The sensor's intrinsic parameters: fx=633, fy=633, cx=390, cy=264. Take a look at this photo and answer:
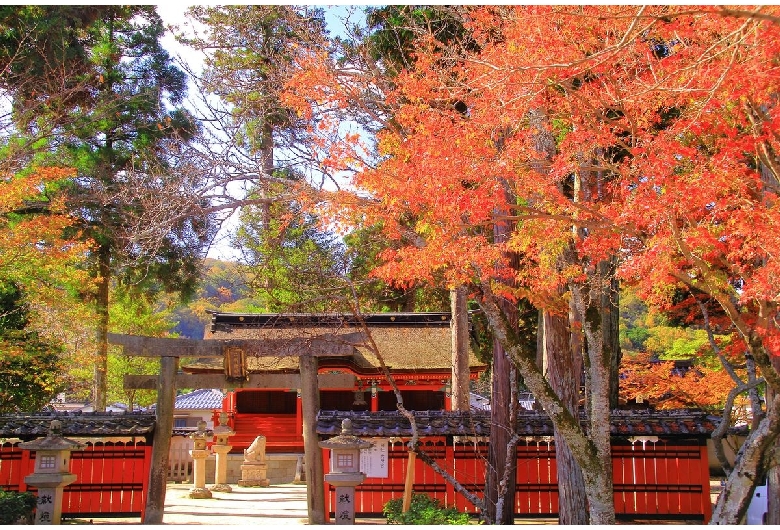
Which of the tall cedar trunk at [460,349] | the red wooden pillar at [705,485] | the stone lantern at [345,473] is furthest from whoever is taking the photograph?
the tall cedar trunk at [460,349]

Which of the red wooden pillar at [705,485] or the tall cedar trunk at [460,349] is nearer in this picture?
the red wooden pillar at [705,485]

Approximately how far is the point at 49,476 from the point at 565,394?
7.74 metres

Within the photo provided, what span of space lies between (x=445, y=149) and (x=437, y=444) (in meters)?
5.75

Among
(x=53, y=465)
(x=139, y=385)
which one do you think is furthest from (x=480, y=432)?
(x=53, y=465)

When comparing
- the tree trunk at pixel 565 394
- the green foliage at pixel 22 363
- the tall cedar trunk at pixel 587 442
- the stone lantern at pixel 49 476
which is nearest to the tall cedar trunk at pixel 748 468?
the tall cedar trunk at pixel 587 442

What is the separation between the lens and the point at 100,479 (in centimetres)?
1148

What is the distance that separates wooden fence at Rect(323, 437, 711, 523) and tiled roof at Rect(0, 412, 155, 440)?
12.0ft

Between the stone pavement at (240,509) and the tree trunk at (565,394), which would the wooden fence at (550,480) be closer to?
the stone pavement at (240,509)

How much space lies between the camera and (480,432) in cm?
1089

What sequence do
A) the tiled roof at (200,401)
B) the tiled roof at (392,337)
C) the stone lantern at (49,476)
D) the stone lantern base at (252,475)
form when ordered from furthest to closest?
1. the tiled roof at (200,401)
2. the tiled roof at (392,337)
3. the stone lantern base at (252,475)
4. the stone lantern at (49,476)

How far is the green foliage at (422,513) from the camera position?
856 cm

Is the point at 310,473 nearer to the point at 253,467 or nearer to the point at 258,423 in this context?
the point at 253,467

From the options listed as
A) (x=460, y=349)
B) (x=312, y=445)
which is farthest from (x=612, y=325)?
(x=312, y=445)

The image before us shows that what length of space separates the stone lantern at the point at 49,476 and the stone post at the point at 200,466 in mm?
5706
